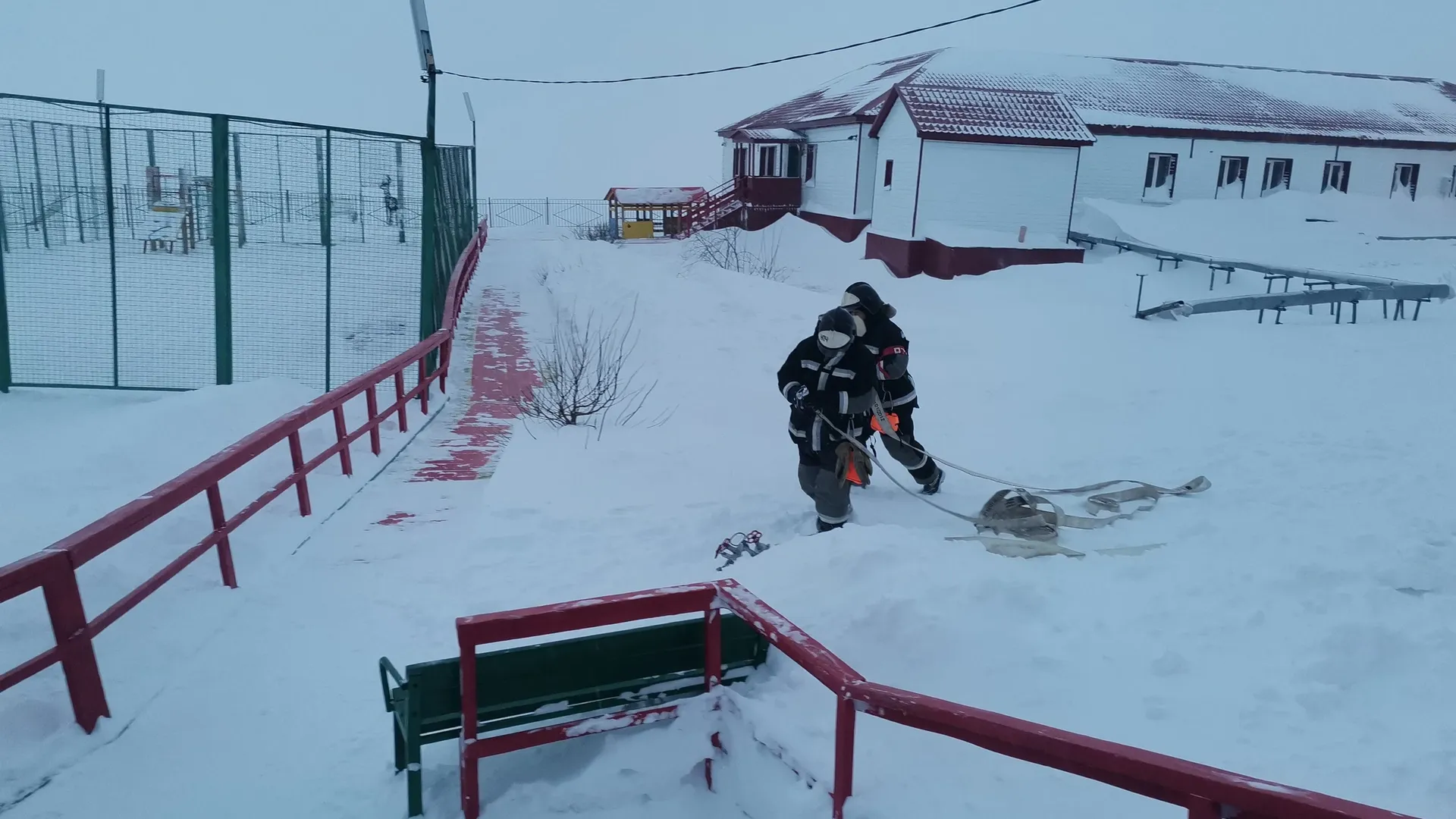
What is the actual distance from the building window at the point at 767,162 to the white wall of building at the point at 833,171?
1.33 m

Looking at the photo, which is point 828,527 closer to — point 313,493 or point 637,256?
point 313,493

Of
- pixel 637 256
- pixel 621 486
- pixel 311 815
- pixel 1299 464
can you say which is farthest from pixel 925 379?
pixel 637 256

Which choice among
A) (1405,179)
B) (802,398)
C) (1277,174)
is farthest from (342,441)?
(1405,179)

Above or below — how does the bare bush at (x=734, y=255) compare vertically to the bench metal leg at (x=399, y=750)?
above

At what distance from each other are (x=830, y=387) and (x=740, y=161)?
30.2 m

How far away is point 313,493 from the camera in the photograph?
7.82 meters

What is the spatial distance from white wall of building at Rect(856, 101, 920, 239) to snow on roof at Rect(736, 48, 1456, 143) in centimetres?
145

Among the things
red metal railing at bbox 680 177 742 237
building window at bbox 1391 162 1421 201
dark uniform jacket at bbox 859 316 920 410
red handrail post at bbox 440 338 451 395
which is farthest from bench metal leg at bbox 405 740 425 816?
building window at bbox 1391 162 1421 201

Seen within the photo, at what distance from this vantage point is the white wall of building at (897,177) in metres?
24.9

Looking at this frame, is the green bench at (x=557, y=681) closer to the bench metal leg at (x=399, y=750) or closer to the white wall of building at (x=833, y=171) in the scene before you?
the bench metal leg at (x=399, y=750)

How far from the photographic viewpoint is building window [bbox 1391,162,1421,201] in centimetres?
3048

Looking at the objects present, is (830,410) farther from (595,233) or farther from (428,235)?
(595,233)

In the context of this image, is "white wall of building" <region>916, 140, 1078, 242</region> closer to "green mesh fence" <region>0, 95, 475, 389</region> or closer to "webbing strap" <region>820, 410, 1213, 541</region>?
"green mesh fence" <region>0, 95, 475, 389</region>

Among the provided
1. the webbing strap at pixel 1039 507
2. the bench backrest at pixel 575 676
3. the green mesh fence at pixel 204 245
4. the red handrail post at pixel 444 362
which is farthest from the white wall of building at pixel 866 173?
the bench backrest at pixel 575 676
